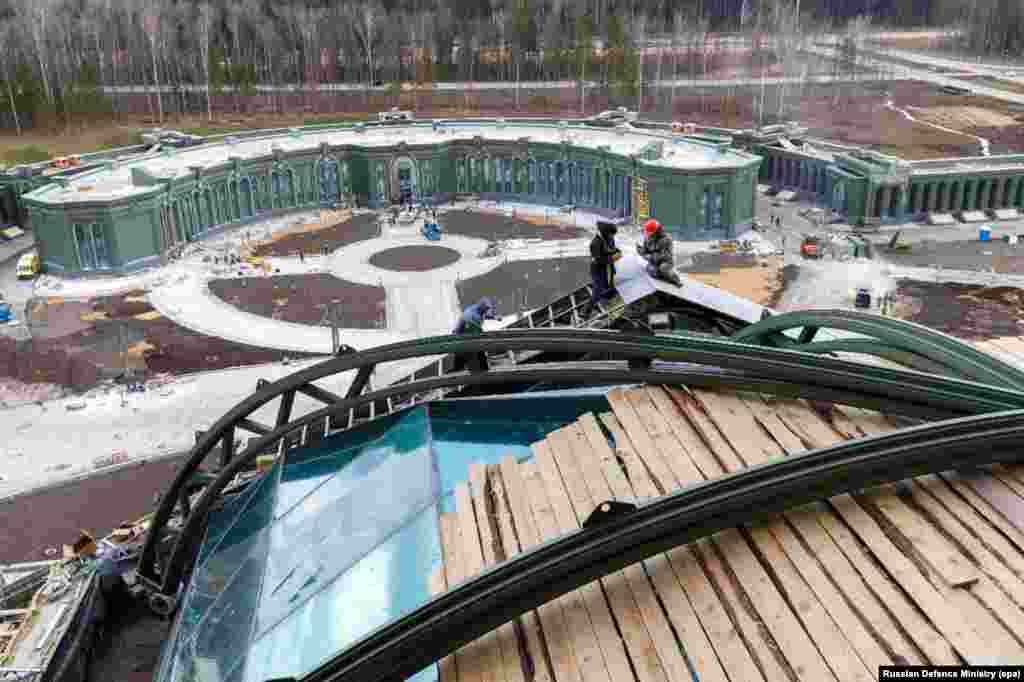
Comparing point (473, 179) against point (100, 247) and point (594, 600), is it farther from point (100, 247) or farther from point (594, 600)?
point (594, 600)

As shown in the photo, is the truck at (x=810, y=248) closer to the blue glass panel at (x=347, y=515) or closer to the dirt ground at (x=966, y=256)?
the dirt ground at (x=966, y=256)

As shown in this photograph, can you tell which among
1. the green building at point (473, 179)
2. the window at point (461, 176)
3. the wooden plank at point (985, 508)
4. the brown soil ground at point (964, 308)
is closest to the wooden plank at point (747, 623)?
the wooden plank at point (985, 508)

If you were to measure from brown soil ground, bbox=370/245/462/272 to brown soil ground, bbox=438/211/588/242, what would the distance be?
334 centimetres

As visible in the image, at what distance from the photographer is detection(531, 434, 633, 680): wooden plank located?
21.9 feet

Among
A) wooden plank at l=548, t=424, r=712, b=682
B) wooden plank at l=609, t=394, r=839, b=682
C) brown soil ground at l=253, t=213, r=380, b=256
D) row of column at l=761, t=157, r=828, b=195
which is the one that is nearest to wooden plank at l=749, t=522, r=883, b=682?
wooden plank at l=609, t=394, r=839, b=682

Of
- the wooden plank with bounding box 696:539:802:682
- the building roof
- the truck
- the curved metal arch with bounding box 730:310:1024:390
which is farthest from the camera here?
the building roof

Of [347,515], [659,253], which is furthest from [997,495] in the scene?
[659,253]

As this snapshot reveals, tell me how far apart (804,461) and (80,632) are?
12.4 m

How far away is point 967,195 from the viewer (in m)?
56.4

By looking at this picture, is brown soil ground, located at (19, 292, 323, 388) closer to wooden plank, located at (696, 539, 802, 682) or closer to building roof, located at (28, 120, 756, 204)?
building roof, located at (28, 120, 756, 204)

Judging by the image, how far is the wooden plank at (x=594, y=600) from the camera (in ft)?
21.9

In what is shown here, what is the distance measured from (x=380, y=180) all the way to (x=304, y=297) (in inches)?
737

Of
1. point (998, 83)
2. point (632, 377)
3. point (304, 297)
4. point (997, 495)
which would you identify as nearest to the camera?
point (997, 495)

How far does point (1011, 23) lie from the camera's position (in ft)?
357
